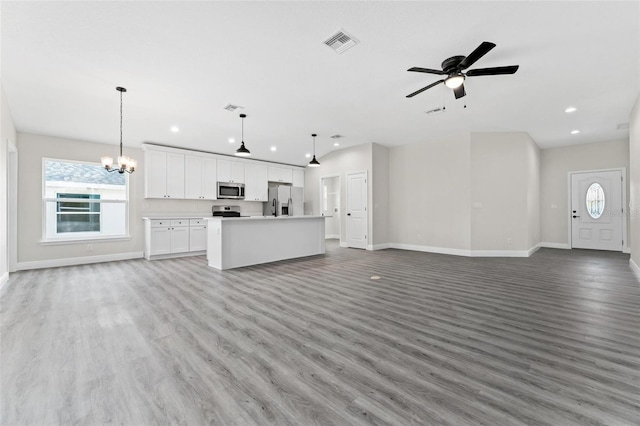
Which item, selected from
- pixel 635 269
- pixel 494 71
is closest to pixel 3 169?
pixel 494 71

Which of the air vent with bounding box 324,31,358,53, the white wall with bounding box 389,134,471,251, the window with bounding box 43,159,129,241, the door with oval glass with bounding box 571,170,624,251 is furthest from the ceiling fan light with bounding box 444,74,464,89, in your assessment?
the window with bounding box 43,159,129,241

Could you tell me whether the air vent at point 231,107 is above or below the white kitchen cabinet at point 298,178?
above

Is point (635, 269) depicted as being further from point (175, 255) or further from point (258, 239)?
point (175, 255)

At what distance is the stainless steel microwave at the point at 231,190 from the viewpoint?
7.73 meters

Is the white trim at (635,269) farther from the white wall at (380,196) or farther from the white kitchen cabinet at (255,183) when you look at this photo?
the white kitchen cabinet at (255,183)

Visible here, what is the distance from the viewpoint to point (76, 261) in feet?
18.9

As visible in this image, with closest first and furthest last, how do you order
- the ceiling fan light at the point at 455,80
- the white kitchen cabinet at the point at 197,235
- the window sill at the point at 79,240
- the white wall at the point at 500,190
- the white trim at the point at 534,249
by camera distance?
the ceiling fan light at the point at 455,80
the window sill at the point at 79,240
the white wall at the point at 500,190
the white trim at the point at 534,249
the white kitchen cabinet at the point at 197,235

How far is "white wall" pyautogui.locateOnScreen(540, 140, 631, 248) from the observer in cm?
708

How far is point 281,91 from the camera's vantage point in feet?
13.6

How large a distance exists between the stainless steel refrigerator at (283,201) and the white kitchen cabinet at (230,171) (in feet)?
3.73

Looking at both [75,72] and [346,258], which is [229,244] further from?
[75,72]

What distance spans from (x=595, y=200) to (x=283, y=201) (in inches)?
340

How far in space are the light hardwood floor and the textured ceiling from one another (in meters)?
2.85

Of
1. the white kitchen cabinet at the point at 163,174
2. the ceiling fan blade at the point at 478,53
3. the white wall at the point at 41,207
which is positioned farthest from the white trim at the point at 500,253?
the white wall at the point at 41,207
